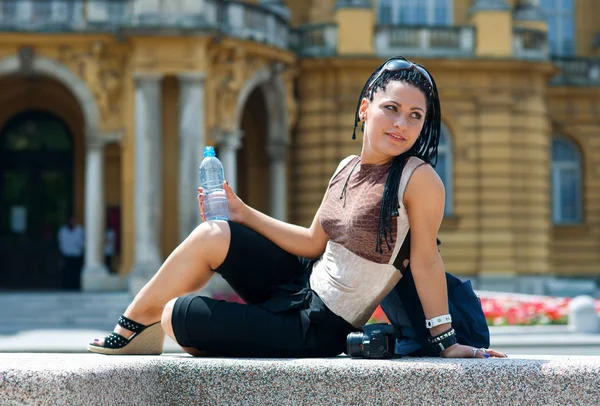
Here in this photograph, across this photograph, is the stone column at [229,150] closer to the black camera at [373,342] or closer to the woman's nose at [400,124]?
the woman's nose at [400,124]

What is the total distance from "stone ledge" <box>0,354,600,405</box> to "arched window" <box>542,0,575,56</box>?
26.2 m

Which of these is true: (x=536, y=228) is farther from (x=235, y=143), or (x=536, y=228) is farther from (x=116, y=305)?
(x=116, y=305)

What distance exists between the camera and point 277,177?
23.4 meters

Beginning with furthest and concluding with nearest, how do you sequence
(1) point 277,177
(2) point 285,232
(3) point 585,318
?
(1) point 277,177, (3) point 585,318, (2) point 285,232

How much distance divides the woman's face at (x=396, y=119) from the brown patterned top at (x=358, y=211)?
3.5 inches

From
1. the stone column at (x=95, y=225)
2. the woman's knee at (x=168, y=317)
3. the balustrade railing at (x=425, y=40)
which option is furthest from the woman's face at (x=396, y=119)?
the balustrade railing at (x=425, y=40)

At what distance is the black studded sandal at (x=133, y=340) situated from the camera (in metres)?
4.25

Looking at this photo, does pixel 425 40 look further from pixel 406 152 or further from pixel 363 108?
pixel 406 152

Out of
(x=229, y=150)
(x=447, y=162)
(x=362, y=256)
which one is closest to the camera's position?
(x=362, y=256)

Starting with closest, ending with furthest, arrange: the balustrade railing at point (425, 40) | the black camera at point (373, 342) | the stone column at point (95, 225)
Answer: the black camera at point (373, 342) < the stone column at point (95, 225) < the balustrade railing at point (425, 40)

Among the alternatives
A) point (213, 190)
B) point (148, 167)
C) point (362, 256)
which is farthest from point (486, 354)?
point (148, 167)

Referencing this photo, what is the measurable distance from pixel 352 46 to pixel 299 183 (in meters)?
3.65

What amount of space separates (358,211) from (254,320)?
2.09 ft

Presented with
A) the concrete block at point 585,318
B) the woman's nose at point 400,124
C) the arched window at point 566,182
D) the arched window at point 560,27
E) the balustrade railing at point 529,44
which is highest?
the arched window at point 560,27
